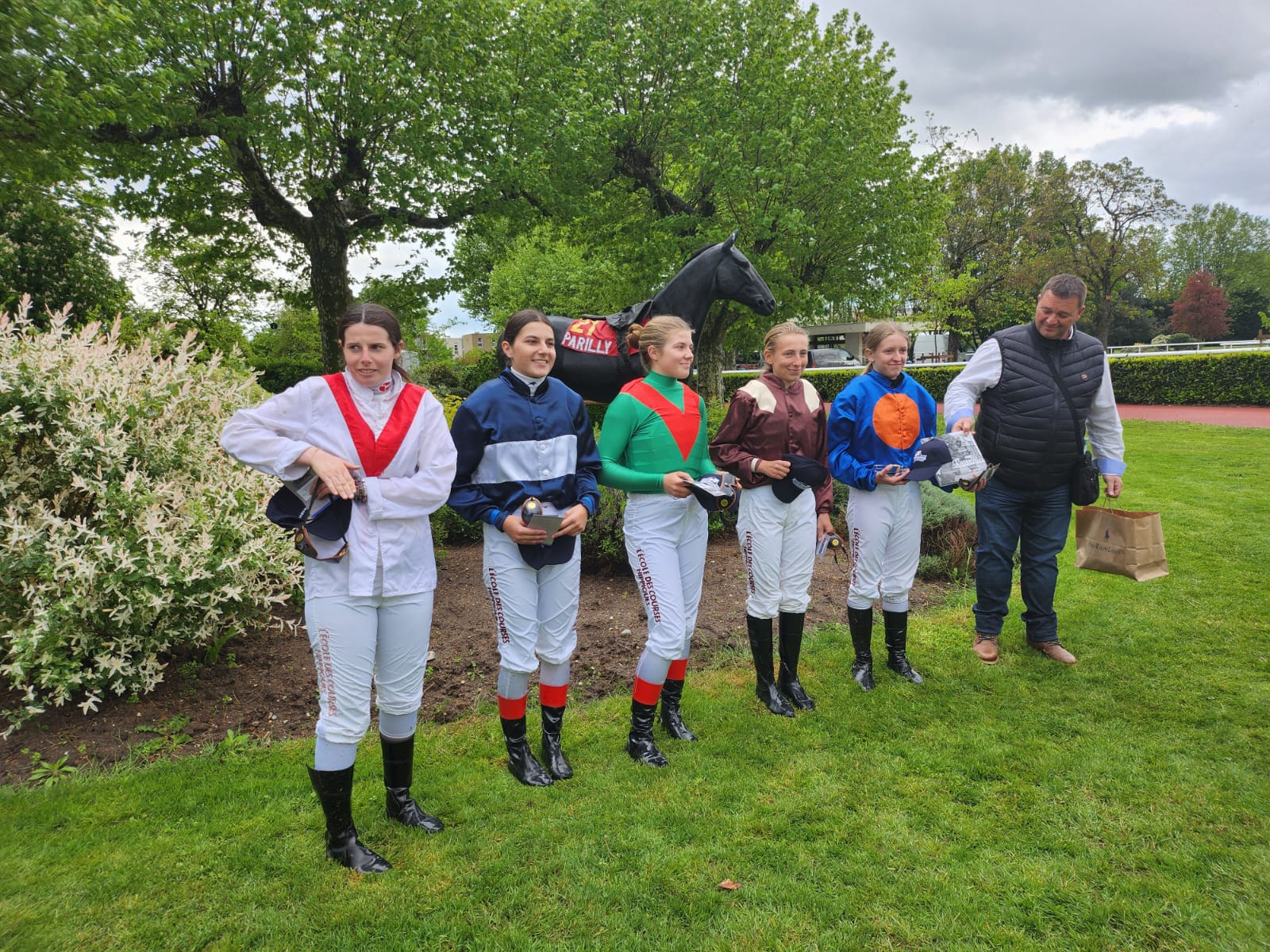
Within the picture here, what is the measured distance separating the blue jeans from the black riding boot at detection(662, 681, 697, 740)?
2.37 metres

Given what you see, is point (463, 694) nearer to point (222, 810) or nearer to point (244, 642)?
point (222, 810)

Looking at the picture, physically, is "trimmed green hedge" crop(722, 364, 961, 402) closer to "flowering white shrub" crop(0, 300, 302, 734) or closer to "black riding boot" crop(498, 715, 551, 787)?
"flowering white shrub" crop(0, 300, 302, 734)

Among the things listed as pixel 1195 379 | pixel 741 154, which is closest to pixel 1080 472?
pixel 741 154

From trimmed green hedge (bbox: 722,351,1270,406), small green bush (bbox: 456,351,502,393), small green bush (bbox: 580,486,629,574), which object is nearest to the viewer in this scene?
small green bush (bbox: 580,486,629,574)

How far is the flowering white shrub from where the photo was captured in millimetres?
3629

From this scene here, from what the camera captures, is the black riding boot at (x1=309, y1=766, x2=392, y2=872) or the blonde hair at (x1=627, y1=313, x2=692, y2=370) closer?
the black riding boot at (x1=309, y1=766, x2=392, y2=872)

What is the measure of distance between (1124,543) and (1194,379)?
18.2 meters

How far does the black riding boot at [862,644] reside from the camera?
423cm

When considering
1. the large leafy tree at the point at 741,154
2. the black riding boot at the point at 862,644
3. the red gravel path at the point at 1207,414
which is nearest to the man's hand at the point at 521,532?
the black riding boot at the point at 862,644

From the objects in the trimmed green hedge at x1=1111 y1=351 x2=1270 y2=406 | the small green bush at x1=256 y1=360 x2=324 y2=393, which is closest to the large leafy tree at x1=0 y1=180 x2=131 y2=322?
the small green bush at x1=256 y1=360 x2=324 y2=393

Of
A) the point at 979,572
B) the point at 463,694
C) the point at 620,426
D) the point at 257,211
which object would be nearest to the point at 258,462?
the point at 620,426

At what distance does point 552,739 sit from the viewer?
341 cm

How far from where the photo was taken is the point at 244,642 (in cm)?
468

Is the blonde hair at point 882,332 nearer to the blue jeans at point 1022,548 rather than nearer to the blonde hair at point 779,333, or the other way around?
the blonde hair at point 779,333
